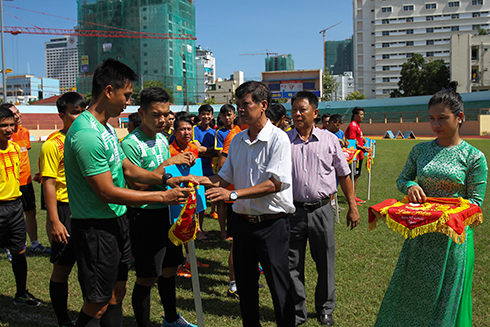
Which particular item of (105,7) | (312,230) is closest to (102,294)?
(312,230)

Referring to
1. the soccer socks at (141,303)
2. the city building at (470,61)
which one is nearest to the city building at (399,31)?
the city building at (470,61)

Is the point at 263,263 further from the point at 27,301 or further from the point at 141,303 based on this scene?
the point at 27,301

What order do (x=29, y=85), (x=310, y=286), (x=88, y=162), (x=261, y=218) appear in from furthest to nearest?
(x=29, y=85) < (x=310, y=286) < (x=261, y=218) < (x=88, y=162)

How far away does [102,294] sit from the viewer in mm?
2660

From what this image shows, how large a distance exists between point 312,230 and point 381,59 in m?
108

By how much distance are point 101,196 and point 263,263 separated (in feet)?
4.36

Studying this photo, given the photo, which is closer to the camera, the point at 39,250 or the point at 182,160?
the point at 182,160

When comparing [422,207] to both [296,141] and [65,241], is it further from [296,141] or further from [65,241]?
[65,241]

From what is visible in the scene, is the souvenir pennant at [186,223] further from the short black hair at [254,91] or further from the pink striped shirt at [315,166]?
the pink striped shirt at [315,166]

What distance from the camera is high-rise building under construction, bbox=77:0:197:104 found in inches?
3565

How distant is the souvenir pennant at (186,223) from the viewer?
2779mm

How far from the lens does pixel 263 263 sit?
10.0ft

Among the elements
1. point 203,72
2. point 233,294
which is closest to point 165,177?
point 233,294

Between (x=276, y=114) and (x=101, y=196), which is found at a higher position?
(x=276, y=114)
